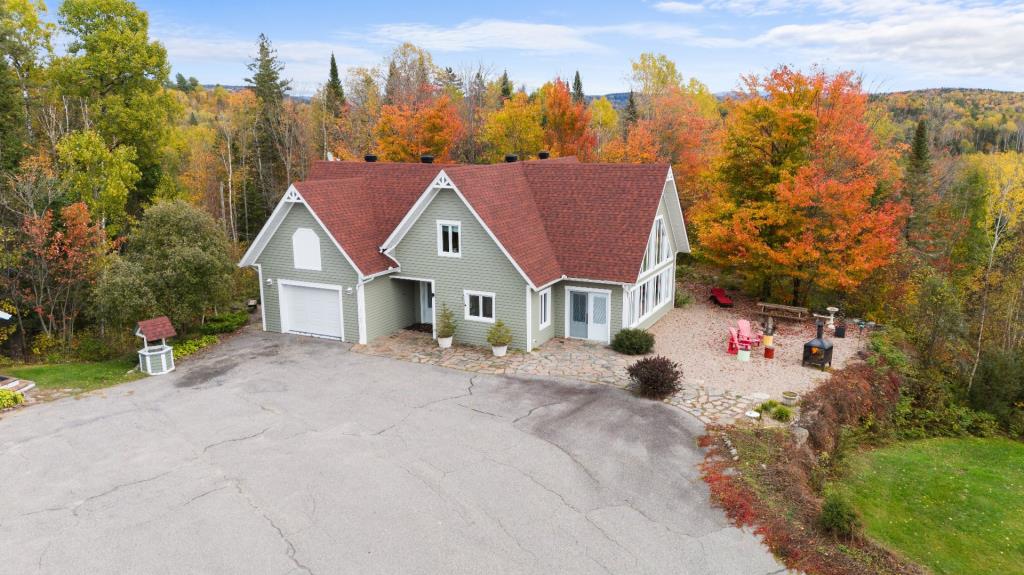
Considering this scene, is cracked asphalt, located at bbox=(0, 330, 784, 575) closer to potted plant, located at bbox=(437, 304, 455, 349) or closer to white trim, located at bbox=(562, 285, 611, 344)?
potted plant, located at bbox=(437, 304, 455, 349)

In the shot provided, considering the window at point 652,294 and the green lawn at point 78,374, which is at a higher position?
the window at point 652,294

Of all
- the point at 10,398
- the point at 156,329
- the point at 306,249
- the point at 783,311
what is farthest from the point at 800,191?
the point at 10,398

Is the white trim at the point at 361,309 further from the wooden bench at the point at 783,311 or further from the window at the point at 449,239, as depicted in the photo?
the wooden bench at the point at 783,311

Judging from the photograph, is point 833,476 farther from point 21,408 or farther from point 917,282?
point 21,408

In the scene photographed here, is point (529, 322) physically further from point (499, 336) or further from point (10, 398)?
point (10, 398)

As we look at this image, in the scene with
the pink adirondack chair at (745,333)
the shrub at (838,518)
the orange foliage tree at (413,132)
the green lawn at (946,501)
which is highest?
the orange foliage tree at (413,132)

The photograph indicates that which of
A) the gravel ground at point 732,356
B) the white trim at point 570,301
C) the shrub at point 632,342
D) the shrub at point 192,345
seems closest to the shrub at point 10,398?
the shrub at point 192,345

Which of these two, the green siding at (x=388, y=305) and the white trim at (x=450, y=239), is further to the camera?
the green siding at (x=388, y=305)

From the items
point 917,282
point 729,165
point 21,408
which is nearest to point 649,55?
point 729,165
